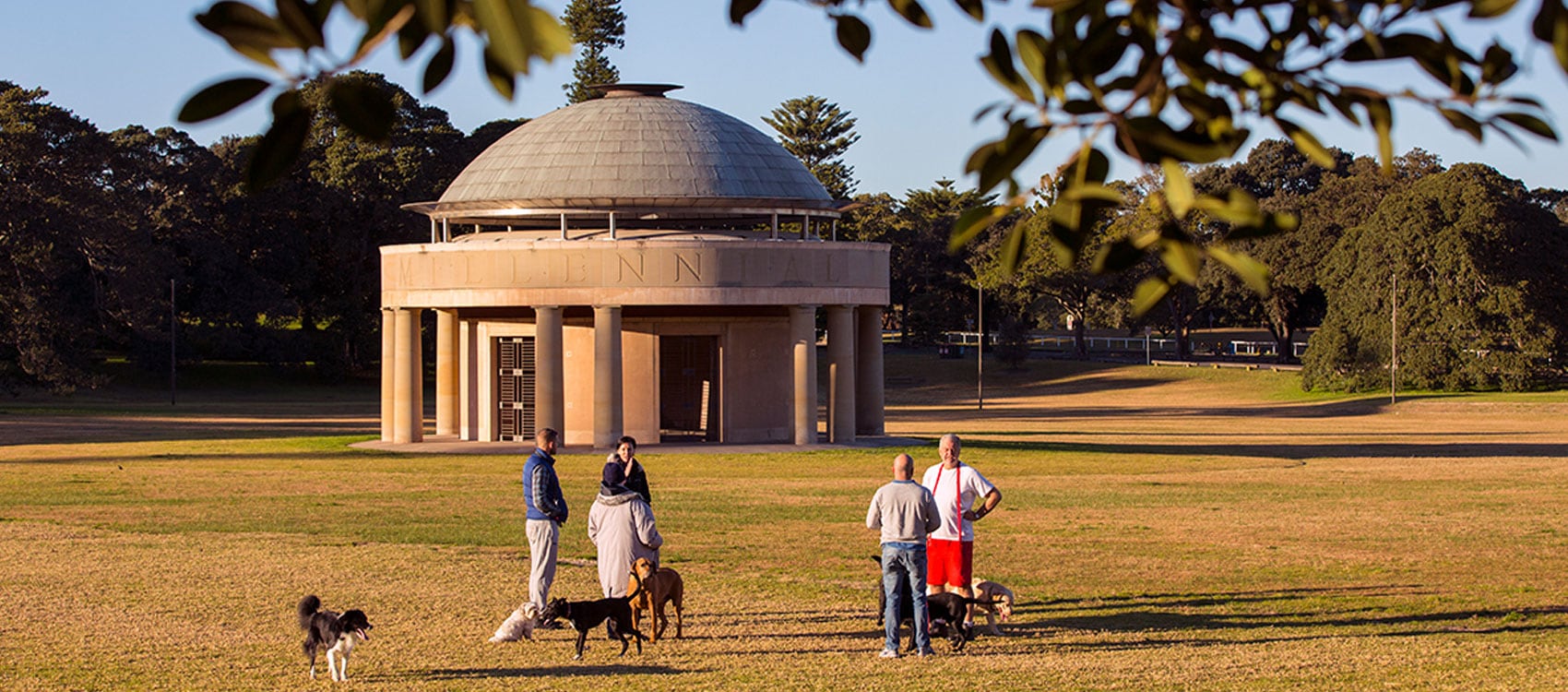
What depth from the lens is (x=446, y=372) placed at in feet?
151

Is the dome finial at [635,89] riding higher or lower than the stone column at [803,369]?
higher

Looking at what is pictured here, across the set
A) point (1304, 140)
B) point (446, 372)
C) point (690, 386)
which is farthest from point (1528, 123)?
point (446, 372)

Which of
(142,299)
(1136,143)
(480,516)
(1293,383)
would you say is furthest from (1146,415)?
(1136,143)

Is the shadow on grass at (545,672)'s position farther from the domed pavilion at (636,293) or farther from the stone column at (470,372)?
the stone column at (470,372)

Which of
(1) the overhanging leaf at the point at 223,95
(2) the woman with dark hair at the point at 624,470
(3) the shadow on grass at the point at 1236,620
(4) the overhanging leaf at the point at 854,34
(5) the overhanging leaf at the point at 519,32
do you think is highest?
(4) the overhanging leaf at the point at 854,34

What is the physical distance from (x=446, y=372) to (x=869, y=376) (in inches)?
444

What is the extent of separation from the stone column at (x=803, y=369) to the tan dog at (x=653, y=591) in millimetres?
26114

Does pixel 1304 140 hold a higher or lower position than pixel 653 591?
higher

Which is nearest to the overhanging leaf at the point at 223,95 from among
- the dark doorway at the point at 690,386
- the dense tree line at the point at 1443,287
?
the dark doorway at the point at 690,386

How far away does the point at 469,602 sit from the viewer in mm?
17703

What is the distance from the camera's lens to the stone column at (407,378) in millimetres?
43812

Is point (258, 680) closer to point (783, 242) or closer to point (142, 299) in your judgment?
point (783, 242)

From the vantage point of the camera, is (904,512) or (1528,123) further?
(904,512)

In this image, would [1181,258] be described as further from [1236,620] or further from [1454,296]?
[1454,296]
